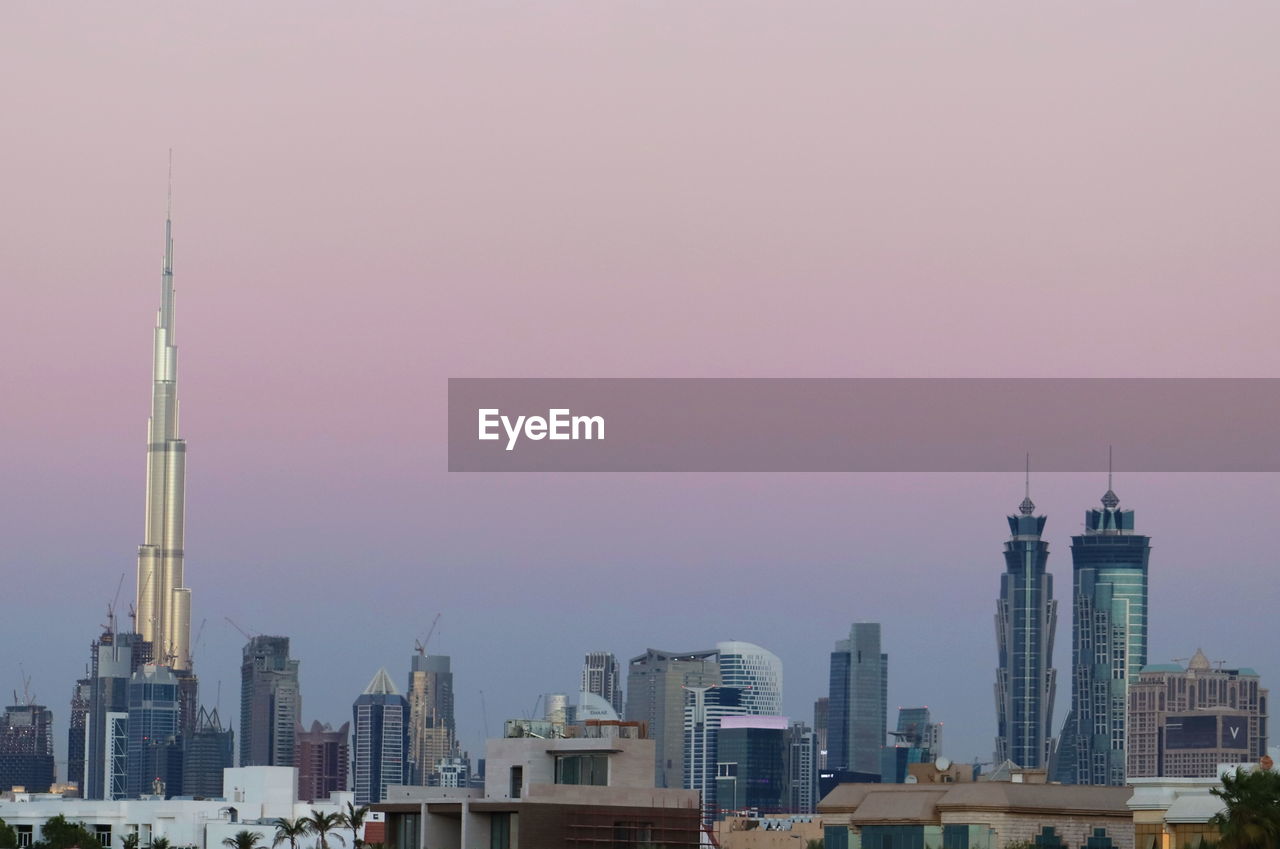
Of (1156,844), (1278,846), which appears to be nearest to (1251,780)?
(1278,846)

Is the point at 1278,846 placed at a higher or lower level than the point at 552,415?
lower

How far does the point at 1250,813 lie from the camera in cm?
17262

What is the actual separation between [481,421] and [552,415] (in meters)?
5.19

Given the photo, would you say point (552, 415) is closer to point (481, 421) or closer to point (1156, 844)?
point (481, 421)

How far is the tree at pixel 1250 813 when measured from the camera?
17150 centimetres

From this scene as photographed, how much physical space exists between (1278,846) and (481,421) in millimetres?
61542

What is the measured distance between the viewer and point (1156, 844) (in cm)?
19975

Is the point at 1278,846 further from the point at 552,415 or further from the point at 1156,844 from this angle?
the point at 552,415

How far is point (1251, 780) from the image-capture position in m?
178

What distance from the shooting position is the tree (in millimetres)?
171500

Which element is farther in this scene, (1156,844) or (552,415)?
(1156,844)

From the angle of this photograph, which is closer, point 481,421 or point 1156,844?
point 481,421

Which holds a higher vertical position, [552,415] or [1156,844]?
[552,415]

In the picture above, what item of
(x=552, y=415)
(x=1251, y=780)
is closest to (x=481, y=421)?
(x=552, y=415)
